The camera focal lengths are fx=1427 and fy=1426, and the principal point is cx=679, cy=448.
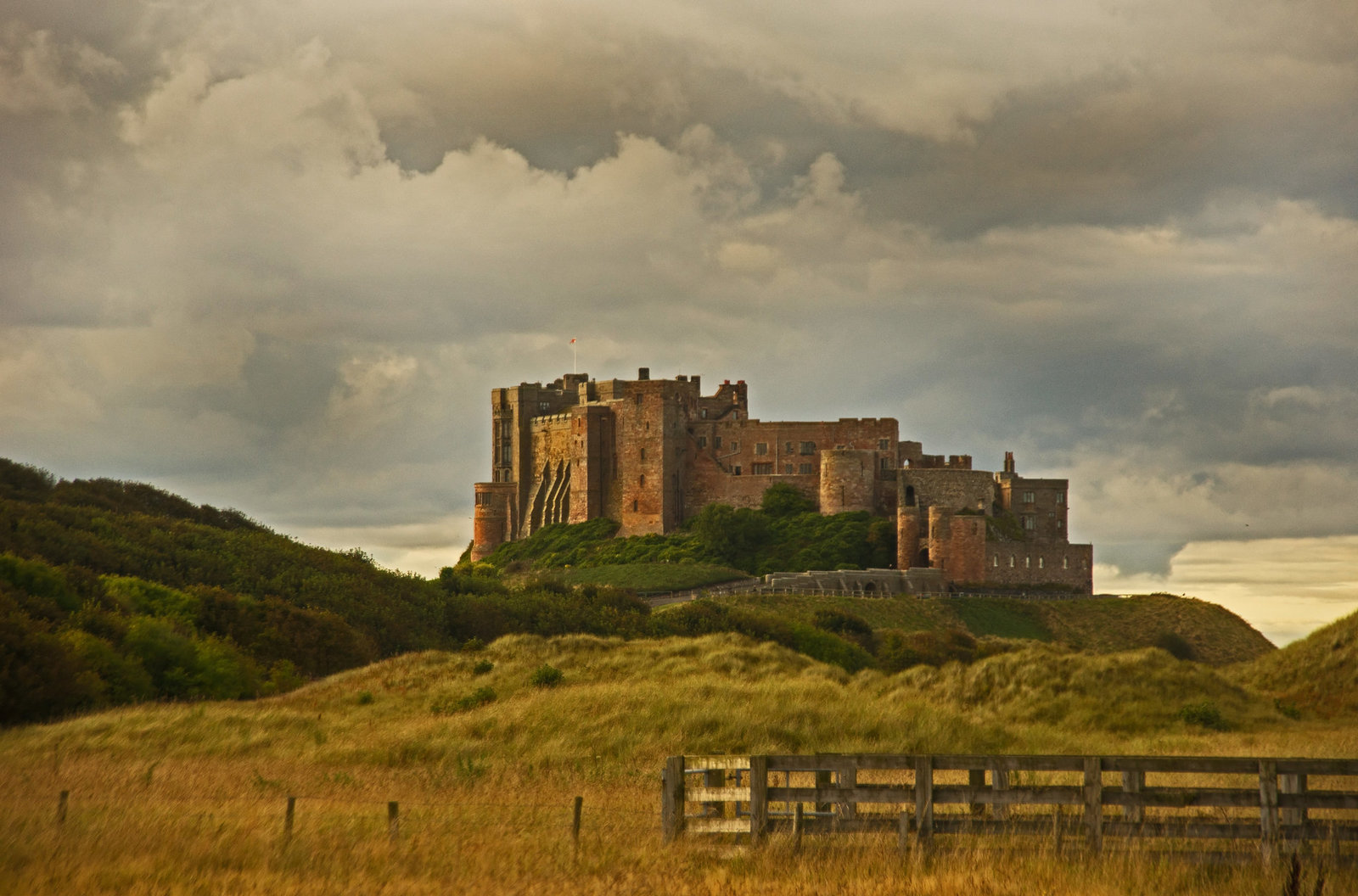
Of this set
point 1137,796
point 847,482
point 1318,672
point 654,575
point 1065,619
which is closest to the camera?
point 1137,796

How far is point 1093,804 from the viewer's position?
52.7 feet

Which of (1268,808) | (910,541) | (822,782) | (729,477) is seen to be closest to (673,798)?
(822,782)

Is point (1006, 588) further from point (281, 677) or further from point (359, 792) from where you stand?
point (359, 792)

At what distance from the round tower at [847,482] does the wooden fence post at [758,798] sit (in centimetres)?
6708

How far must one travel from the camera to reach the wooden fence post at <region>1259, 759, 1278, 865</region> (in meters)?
15.7

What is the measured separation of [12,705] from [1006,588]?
55231 mm

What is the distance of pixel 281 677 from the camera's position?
44.2 m

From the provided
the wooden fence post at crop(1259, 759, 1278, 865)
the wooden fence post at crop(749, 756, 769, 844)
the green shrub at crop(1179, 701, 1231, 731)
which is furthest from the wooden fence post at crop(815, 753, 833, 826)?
the green shrub at crop(1179, 701, 1231, 731)

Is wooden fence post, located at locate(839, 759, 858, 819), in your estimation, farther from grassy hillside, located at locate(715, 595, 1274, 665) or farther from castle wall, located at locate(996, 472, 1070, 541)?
castle wall, located at locate(996, 472, 1070, 541)

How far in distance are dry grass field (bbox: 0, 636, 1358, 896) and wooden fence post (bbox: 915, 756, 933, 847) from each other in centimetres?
31

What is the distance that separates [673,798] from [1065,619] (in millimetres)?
59291

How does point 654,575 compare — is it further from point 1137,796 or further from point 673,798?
point 1137,796

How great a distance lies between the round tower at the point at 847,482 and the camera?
8331 centimetres

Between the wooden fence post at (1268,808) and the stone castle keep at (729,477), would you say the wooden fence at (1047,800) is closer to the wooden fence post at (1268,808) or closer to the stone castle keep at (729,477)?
the wooden fence post at (1268,808)
